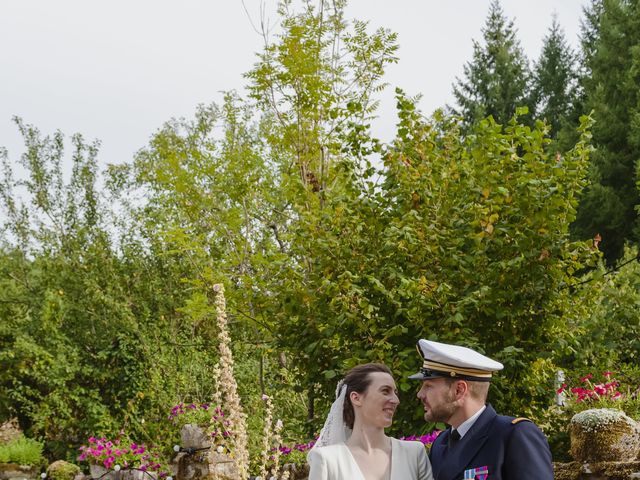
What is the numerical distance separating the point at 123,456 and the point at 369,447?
7.96 meters

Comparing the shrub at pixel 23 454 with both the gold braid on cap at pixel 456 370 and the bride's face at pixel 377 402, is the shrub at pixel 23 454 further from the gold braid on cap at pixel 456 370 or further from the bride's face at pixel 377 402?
the gold braid on cap at pixel 456 370

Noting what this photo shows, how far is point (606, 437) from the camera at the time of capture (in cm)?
674

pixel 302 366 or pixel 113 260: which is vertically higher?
pixel 113 260

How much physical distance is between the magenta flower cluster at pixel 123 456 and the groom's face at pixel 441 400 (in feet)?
25.1

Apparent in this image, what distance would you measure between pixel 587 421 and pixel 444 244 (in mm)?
1795

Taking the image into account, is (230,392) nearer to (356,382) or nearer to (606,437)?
(356,382)

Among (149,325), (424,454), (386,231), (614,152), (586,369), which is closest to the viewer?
(424,454)

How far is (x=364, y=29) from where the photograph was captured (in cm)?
947

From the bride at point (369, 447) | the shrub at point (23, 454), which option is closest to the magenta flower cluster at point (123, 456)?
the shrub at point (23, 454)

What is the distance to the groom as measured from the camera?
10.3 ft

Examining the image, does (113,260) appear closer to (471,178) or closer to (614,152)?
(471,178)

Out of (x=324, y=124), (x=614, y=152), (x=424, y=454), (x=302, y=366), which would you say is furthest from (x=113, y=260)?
(x=614, y=152)

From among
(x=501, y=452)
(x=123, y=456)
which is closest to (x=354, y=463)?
(x=501, y=452)

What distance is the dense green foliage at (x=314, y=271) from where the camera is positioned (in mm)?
6805
